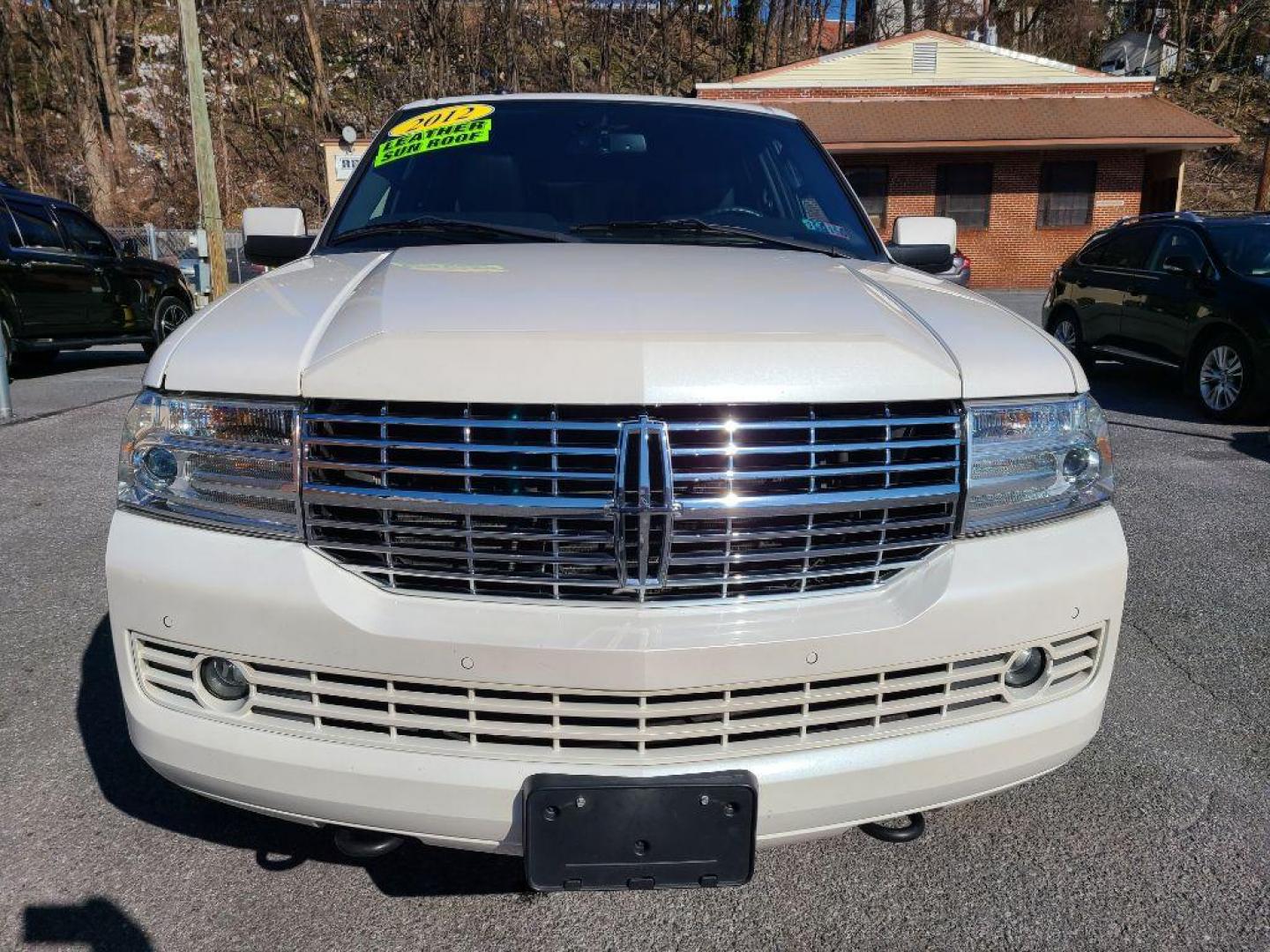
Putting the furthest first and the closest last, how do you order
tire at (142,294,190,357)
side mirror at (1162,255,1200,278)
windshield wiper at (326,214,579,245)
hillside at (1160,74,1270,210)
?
hillside at (1160,74,1270,210)
tire at (142,294,190,357)
side mirror at (1162,255,1200,278)
windshield wiper at (326,214,579,245)

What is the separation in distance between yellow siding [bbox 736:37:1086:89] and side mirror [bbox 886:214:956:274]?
22.7m

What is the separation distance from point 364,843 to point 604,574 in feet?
2.58

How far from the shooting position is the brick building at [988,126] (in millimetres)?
23469

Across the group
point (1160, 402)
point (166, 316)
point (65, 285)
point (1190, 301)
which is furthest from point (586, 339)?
point (166, 316)

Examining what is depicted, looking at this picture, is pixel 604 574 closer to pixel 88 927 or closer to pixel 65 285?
pixel 88 927

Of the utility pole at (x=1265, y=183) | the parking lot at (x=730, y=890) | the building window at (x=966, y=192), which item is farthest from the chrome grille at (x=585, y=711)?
the building window at (x=966, y=192)

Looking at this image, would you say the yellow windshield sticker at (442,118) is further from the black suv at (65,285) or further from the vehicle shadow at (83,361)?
the vehicle shadow at (83,361)

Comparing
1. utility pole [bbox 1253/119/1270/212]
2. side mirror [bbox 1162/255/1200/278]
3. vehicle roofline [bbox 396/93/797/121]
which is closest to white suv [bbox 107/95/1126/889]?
vehicle roofline [bbox 396/93/797/121]

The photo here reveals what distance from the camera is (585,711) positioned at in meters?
1.78

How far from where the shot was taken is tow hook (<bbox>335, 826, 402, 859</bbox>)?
2.01 m

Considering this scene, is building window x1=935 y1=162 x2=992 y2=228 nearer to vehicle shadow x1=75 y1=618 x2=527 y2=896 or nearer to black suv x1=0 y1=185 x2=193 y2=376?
black suv x1=0 y1=185 x2=193 y2=376

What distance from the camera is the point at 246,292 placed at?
241 centimetres

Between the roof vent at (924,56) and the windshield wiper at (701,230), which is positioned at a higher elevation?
the roof vent at (924,56)

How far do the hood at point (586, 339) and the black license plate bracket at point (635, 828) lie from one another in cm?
70
